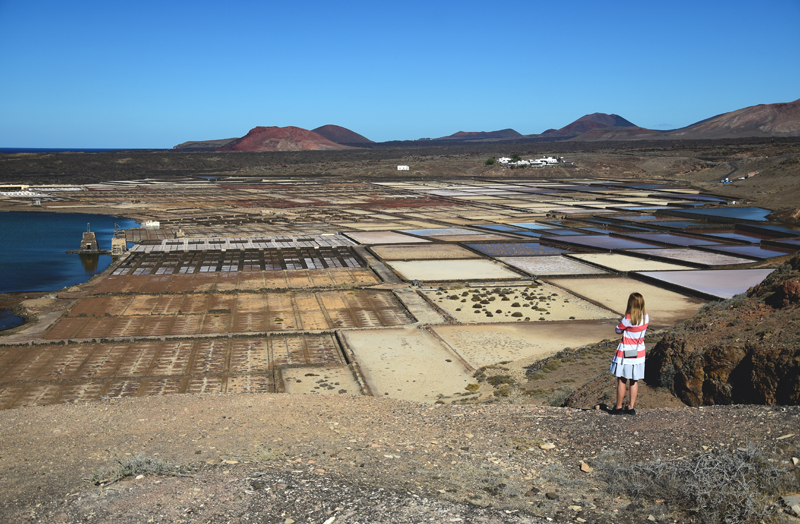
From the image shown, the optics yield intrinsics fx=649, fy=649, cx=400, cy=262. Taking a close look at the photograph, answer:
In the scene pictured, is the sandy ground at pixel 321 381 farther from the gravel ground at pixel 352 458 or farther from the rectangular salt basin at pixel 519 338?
the gravel ground at pixel 352 458

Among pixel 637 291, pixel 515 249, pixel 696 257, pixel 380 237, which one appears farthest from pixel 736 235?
pixel 380 237

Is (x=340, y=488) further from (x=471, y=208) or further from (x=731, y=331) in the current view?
(x=471, y=208)

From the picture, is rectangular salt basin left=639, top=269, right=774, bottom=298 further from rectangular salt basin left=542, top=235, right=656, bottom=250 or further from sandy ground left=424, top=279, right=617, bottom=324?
rectangular salt basin left=542, top=235, right=656, bottom=250

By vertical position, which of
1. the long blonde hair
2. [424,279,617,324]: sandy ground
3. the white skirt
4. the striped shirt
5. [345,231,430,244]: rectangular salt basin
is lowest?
[424,279,617,324]: sandy ground

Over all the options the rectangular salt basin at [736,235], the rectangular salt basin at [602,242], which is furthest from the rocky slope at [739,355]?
the rectangular salt basin at [736,235]

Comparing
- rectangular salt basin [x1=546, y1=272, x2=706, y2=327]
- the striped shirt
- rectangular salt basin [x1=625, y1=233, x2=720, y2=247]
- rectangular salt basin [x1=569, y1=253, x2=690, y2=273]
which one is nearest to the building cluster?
rectangular salt basin [x1=625, y1=233, x2=720, y2=247]

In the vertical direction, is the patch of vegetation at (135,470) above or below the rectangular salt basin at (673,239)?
above
